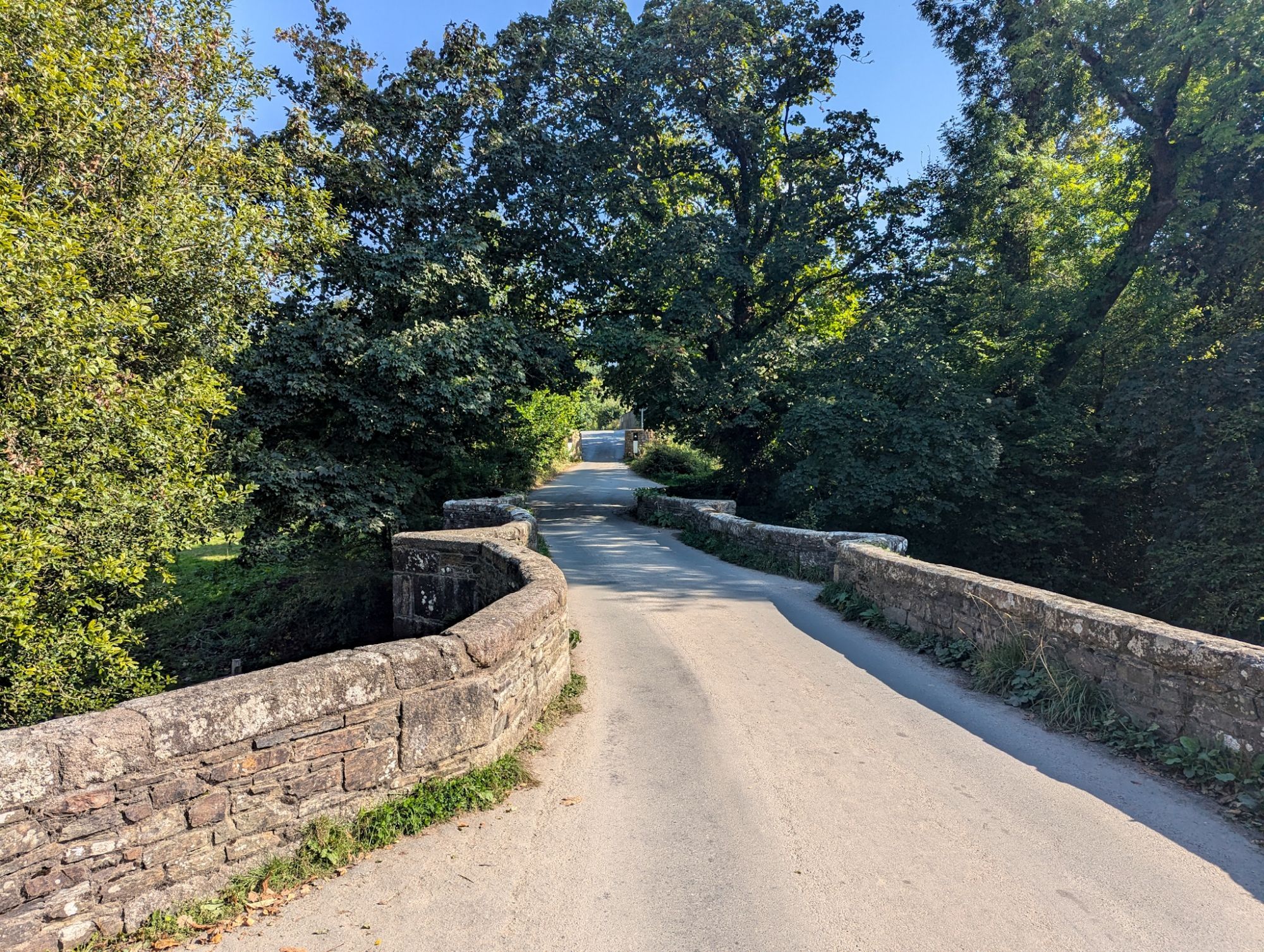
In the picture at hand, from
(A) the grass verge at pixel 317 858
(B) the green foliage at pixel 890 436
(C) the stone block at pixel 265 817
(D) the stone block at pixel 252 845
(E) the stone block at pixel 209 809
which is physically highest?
(B) the green foliage at pixel 890 436

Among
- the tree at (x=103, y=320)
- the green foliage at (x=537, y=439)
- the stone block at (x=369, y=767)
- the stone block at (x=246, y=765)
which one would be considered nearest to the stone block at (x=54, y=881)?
the stone block at (x=246, y=765)

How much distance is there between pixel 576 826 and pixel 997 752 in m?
2.90

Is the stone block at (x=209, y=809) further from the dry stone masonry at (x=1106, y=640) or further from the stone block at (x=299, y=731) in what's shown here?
the dry stone masonry at (x=1106, y=640)

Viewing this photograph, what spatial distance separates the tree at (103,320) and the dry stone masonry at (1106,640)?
757 centimetres

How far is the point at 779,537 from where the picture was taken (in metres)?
11.1

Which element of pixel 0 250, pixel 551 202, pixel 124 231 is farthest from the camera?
pixel 551 202

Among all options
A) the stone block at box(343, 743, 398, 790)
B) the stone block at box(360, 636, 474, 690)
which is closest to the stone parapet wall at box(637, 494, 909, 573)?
the stone block at box(360, 636, 474, 690)

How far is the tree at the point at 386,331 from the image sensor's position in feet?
40.0

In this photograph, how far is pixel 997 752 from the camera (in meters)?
4.47

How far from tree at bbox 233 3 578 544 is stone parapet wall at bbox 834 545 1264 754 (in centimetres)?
959

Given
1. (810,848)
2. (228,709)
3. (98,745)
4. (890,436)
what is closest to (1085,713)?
(810,848)

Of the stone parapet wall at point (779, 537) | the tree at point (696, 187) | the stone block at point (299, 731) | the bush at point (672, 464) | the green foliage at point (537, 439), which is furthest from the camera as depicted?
the bush at point (672, 464)

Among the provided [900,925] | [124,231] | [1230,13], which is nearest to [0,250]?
[124,231]

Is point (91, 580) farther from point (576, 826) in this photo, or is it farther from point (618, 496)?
point (618, 496)
